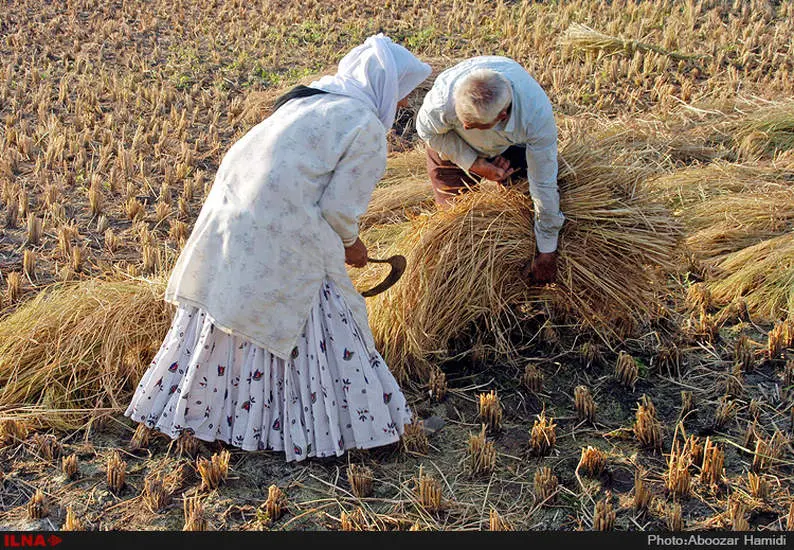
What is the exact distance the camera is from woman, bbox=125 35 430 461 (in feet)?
8.41

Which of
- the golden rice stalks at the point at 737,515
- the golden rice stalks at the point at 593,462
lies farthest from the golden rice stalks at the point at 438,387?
the golden rice stalks at the point at 737,515

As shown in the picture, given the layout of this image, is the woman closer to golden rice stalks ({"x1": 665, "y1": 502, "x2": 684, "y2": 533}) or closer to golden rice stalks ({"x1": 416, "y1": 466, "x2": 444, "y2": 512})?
golden rice stalks ({"x1": 416, "y1": 466, "x2": 444, "y2": 512})

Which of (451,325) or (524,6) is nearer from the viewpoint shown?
(451,325)

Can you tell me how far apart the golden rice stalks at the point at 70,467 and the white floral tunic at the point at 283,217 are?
65 centimetres

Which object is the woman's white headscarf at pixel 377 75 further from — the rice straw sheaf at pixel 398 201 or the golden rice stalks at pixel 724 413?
the golden rice stalks at pixel 724 413

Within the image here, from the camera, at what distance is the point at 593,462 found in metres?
2.75

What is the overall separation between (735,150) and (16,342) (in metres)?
3.96

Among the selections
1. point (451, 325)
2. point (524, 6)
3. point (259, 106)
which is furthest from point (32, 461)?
point (524, 6)

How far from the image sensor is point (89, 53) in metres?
7.32

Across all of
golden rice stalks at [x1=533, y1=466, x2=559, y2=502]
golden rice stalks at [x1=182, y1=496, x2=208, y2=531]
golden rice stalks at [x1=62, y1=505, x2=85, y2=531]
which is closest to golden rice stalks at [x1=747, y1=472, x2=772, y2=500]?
golden rice stalks at [x1=533, y1=466, x2=559, y2=502]

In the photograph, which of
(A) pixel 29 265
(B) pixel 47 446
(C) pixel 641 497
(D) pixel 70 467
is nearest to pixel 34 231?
(A) pixel 29 265

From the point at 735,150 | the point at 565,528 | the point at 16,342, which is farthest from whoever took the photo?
the point at 735,150

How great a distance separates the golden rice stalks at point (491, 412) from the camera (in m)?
3.05

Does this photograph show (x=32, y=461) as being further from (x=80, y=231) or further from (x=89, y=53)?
(x=89, y=53)
